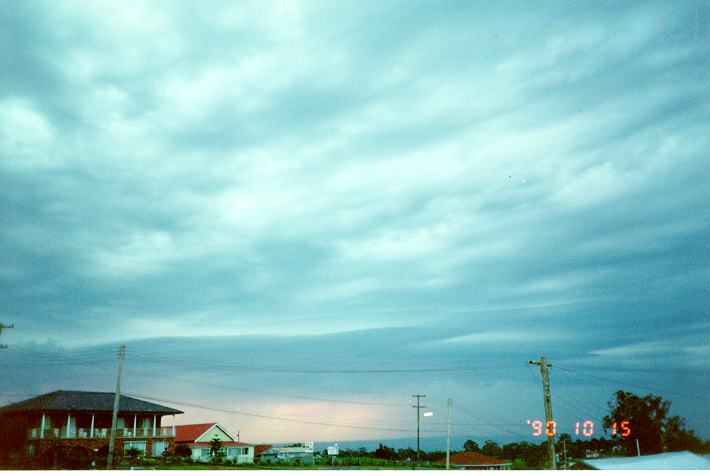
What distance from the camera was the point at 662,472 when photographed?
37.8 feet

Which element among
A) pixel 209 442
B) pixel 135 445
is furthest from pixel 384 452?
pixel 135 445

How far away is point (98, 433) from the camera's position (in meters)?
36.6

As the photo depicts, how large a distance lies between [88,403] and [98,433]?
8.88ft

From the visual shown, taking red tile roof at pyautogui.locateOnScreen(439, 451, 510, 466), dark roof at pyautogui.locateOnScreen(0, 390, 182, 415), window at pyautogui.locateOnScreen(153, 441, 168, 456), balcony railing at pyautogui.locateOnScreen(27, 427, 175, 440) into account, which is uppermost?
dark roof at pyautogui.locateOnScreen(0, 390, 182, 415)

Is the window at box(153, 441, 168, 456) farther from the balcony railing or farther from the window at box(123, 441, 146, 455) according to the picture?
the window at box(123, 441, 146, 455)

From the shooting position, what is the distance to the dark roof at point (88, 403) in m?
35.5

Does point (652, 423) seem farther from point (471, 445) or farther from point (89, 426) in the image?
point (89, 426)

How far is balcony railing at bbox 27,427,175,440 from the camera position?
113 ft

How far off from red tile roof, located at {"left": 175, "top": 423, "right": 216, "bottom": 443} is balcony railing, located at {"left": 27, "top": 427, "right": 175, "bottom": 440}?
4294 mm

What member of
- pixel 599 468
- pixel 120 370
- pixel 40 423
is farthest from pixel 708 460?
pixel 40 423

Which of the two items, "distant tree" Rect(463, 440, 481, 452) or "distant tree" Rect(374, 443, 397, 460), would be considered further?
"distant tree" Rect(463, 440, 481, 452)

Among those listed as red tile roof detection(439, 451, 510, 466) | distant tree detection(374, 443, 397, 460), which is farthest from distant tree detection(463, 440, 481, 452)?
distant tree detection(374, 443, 397, 460)

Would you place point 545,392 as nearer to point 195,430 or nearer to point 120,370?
point 120,370

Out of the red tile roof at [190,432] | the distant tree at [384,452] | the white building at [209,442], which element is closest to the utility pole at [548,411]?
the distant tree at [384,452]
